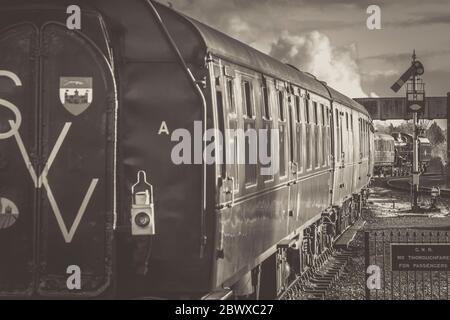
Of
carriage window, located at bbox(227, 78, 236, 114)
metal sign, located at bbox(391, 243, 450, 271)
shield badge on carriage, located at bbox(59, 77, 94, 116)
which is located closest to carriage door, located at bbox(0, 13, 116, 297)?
shield badge on carriage, located at bbox(59, 77, 94, 116)

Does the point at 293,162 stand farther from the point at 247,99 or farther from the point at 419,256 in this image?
the point at 247,99

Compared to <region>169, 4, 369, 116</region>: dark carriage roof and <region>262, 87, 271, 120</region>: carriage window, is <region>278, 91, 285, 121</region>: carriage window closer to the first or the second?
<region>169, 4, 369, 116</region>: dark carriage roof

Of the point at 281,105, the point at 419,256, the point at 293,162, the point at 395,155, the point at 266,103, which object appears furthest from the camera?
the point at 395,155

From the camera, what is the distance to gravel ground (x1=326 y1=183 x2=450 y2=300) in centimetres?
1359

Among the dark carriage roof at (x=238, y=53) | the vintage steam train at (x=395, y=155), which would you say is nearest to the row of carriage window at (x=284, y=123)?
the dark carriage roof at (x=238, y=53)

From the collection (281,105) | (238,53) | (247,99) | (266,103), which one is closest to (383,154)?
(281,105)

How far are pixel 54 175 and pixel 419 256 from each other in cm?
587

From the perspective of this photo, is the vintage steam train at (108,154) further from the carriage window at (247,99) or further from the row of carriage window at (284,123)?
the carriage window at (247,99)

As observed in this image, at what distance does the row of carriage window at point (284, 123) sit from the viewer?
8031 mm

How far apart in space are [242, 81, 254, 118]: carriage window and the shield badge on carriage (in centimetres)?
208

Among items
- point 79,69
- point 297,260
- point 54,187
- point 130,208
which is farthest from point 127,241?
point 297,260

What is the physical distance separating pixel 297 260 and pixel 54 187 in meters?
7.61

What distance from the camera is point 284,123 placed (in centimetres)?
1106

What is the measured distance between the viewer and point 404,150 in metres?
74.4
